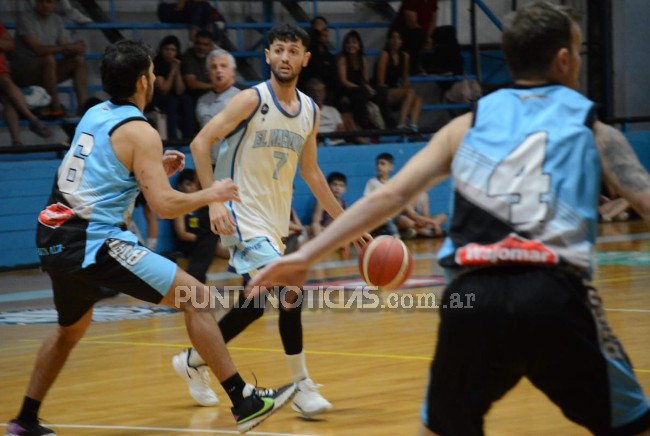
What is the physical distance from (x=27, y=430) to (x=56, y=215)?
3.34 ft

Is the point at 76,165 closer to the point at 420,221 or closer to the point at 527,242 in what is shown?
the point at 527,242

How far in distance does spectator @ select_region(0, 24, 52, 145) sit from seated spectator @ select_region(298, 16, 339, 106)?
14.0 ft

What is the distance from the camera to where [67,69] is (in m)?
14.6

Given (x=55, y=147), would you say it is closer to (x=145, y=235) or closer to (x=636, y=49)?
(x=145, y=235)

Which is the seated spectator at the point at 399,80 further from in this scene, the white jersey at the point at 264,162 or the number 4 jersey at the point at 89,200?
the number 4 jersey at the point at 89,200

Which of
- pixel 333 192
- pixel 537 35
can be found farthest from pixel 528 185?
pixel 333 192

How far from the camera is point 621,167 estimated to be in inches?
117

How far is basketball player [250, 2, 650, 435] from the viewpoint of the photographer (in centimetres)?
283

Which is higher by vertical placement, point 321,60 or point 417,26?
point 417,26

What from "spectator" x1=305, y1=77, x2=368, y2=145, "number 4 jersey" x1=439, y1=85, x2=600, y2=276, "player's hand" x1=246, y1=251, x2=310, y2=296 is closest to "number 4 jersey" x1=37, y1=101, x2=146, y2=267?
"player's hand" x1=246, y1=251, x2=310, y2=296

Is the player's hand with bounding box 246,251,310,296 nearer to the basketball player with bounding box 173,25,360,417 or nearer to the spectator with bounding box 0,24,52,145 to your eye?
the basketball player with bounding box 173,25,360,417

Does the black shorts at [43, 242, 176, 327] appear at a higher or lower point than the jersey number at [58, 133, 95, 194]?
lower

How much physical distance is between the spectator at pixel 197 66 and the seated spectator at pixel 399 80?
349cm

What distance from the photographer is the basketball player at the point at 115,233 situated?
16.4ft
